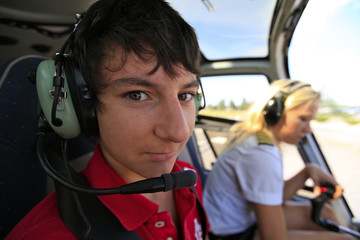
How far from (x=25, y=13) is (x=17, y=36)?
0.12 metres

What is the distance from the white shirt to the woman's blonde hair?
0.16 m

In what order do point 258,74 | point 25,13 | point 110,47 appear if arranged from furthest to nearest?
point 258,74 → point 25,13 → point 110,47

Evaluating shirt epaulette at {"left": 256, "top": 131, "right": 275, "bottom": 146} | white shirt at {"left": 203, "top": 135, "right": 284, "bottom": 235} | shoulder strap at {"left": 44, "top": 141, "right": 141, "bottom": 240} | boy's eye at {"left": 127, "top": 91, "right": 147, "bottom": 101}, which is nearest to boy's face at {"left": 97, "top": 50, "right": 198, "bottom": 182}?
boy's eye at {"left": 127, "top": 91, "right": 147, "bottom": 101}

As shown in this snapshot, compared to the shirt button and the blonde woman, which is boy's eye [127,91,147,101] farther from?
the blonde woman

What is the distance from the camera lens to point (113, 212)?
722 millimetres

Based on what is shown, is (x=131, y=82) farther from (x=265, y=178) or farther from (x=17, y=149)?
(x=265, y=178)

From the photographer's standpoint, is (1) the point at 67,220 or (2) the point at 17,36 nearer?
(1) the point at 67,220

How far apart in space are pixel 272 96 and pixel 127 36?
4.39 feet

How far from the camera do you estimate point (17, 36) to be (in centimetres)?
106

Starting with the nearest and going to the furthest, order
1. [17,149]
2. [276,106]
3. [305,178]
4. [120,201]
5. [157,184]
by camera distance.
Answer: [157,184], [120,201], [17,149], [276,106], [305,178]

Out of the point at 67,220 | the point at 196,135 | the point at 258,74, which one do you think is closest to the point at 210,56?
the point at 258,74

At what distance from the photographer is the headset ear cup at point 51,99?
62 centimetres

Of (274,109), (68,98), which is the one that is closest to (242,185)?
(274,109)

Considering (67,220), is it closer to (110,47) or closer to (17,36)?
(110,47)
